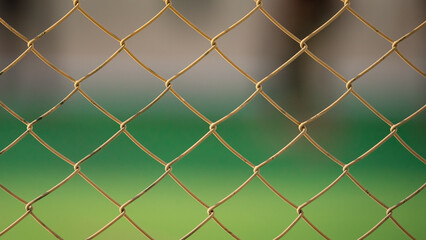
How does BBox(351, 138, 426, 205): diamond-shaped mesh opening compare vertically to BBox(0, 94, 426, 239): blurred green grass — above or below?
below

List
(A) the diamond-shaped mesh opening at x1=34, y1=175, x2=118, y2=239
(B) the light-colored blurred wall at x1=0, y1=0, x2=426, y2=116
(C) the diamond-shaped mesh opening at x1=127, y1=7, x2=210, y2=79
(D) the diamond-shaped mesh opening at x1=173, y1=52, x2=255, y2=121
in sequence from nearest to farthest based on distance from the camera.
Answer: (A) the diamond-shaped mesh opening at x1=34, y1=175, x2=118, y2=239 → (D) the diamond-shaped mesh opening at x1=173, y1=52, x2=255, y2=121 → (B) the light-colored blurred wall at x1=0, y1=0, x2=426, y2=116 → (C) the diamond-shaped mesh opening at x1=127, y1=7, x2=210, y2=79

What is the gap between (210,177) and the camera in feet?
10.1

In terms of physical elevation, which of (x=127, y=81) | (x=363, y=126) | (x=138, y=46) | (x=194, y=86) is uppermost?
(x=138, y=46)

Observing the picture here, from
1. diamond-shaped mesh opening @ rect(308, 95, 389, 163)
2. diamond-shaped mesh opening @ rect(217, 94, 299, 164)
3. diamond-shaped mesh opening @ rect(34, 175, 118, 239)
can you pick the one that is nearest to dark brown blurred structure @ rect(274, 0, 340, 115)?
diamond-shaped mesh opening @ rect(217, 94, 299, 164)

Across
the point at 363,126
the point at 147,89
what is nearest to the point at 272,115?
the point at 363,126

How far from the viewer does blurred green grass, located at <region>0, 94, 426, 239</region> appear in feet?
7.53

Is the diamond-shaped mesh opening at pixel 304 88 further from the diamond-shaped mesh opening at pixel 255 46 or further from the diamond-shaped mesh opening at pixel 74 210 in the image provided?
the diamond-shaped mesh opening at pixel 74 210

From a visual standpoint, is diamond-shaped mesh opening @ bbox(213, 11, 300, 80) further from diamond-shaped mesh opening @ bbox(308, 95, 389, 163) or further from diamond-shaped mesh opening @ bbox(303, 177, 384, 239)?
diamond-shaped mesh opening @ bbox(303, 177, 384, 239)

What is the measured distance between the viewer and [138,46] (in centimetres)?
587

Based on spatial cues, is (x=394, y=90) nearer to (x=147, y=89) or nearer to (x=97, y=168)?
(x=147, y=89)

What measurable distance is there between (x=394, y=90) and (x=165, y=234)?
3.67 meters

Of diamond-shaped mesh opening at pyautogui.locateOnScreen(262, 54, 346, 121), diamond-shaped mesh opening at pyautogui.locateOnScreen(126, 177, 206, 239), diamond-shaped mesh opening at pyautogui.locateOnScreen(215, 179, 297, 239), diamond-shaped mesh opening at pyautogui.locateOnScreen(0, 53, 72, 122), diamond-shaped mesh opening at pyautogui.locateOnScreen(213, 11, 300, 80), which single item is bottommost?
diamond-shaped mesh opening at pyautogui.locateOnScreen(215, 179, 297, 239)

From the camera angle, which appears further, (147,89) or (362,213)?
(147,89)

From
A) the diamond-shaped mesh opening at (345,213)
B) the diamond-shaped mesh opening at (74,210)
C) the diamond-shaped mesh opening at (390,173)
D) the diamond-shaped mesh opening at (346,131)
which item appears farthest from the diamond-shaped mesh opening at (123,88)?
the diamond-shaped mesh opening at (345,213)
